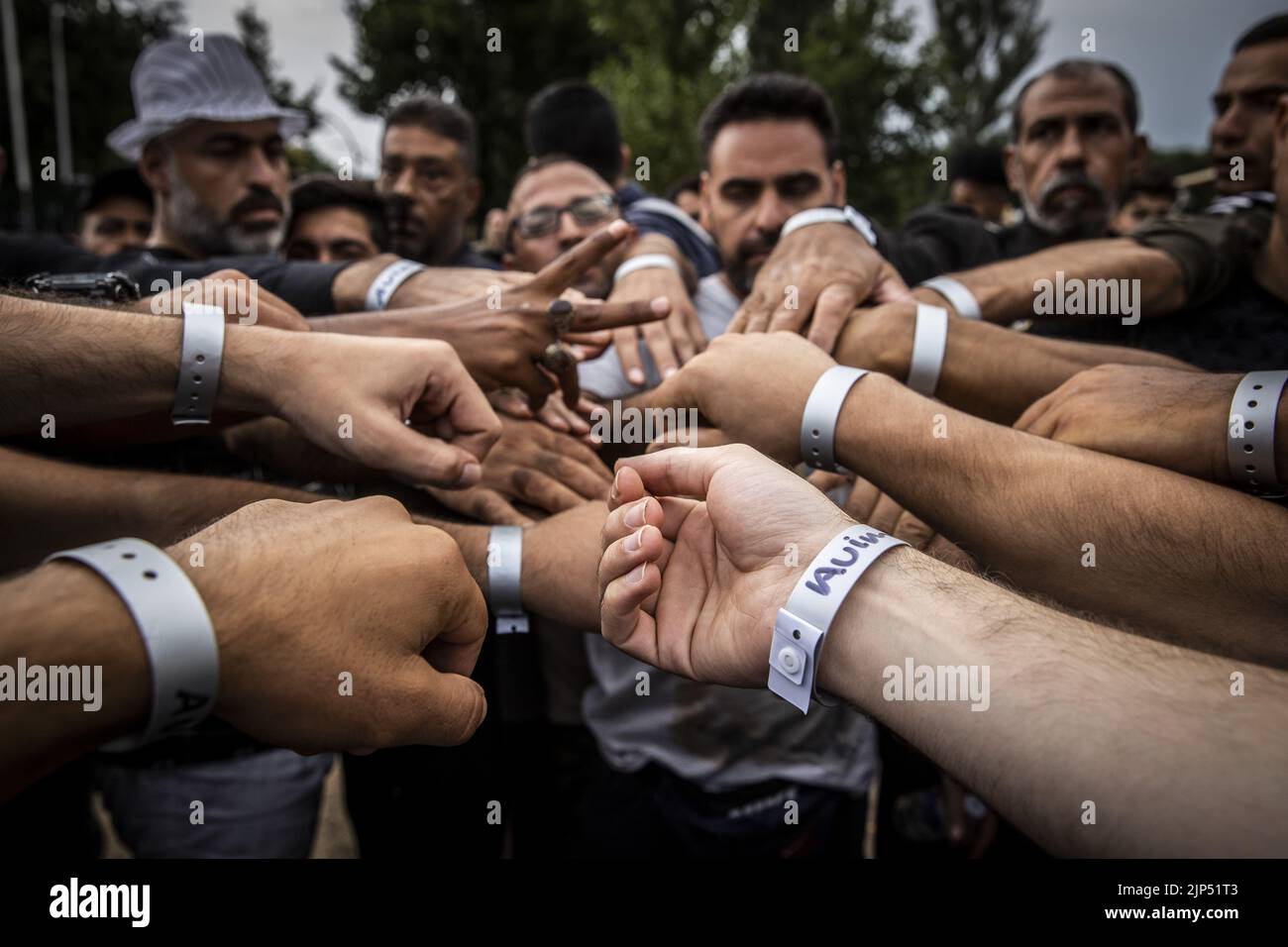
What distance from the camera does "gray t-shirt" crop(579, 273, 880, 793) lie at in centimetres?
235

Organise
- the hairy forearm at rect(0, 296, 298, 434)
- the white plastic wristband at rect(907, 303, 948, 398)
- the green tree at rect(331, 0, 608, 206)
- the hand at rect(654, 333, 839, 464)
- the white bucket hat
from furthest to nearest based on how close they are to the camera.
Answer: the green tree at rect(331, 0, 608, 206) < the white bucket hat < the white plastic wristband at rect(907, 303, 948, 398) < the hand at rect(654, 333, 839, 464) < the hairy forearm at rect(0, 296, 298, 434)

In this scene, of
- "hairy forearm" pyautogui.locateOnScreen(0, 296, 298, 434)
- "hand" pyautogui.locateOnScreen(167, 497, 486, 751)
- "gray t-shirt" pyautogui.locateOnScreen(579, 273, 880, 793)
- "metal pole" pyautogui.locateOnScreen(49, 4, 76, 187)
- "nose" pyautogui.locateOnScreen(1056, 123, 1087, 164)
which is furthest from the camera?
"metal pole" pyautogui.locateOnScreen(49, 4, 76, 187)

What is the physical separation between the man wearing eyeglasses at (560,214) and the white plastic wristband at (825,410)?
191 centimetres

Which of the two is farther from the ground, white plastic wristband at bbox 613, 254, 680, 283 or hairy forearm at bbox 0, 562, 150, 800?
white plastic wristband at bbox 613, 254, 680, 283

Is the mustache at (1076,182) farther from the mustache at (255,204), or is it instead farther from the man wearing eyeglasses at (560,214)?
the mustache at (255,204)

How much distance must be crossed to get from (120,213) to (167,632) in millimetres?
5322

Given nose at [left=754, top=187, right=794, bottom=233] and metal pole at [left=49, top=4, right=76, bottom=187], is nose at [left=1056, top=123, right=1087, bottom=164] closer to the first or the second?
nose at [left=754, top=187, right=794, bottom=233]

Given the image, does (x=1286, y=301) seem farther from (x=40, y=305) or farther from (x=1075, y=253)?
(x=40, y=305)

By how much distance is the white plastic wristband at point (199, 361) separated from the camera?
5.10 feet

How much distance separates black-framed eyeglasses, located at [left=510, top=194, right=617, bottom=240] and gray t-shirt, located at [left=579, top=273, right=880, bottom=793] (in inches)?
50.9

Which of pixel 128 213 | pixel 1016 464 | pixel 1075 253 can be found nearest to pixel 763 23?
pixel 128 213

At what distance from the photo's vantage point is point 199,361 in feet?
5.11

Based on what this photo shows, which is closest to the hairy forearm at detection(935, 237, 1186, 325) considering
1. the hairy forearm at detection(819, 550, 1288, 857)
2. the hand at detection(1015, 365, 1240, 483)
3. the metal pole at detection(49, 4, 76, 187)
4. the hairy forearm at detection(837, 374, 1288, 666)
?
the hand at detection(1015, 365, 1240, 483)

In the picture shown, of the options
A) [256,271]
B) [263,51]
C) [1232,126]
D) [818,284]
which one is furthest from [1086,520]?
[263,51]
